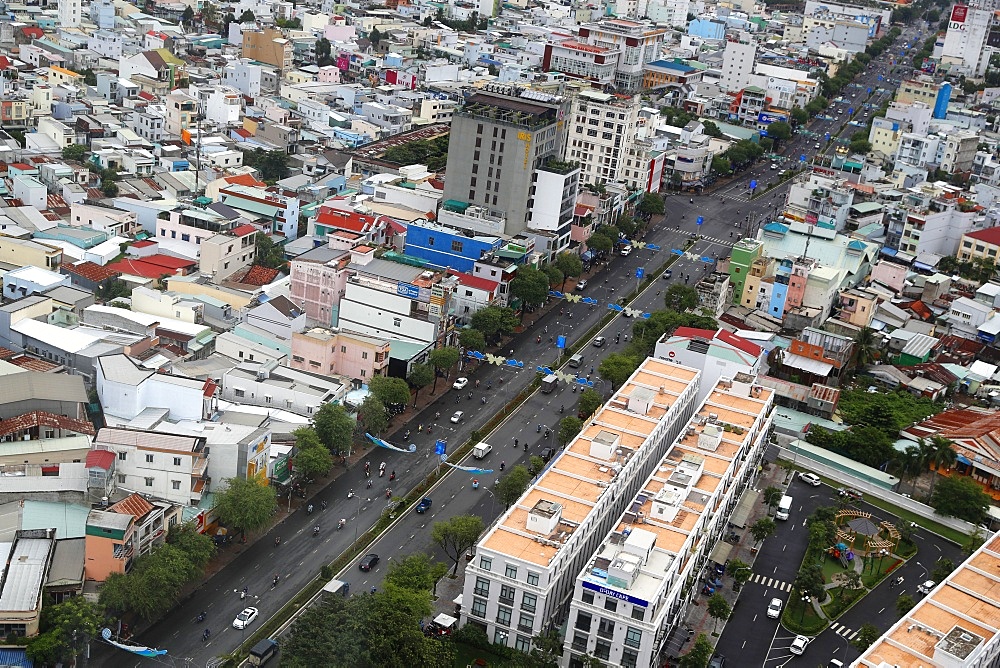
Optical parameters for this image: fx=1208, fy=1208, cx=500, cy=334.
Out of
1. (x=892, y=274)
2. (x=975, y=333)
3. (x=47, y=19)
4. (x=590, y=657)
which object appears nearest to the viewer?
(x=590, y=657)

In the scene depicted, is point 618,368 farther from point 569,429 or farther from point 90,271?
point 90,271

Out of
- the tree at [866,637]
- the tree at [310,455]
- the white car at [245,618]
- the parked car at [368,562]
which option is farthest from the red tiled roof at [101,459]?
the tree at [866,637]

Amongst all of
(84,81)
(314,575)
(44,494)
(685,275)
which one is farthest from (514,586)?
(84,81)

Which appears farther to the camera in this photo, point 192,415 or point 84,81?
point 84,81

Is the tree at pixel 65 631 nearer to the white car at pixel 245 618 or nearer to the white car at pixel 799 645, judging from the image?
the white car at pixel 245 618

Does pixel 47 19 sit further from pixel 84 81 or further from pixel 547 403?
pixel 547 403

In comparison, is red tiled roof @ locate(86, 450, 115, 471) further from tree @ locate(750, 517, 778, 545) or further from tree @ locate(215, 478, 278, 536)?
tree @ locate(750, 517, 778, 545)

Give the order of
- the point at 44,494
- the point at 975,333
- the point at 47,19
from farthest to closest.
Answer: the point at 47,19 < the point at 975,333 < the point at 44,494
